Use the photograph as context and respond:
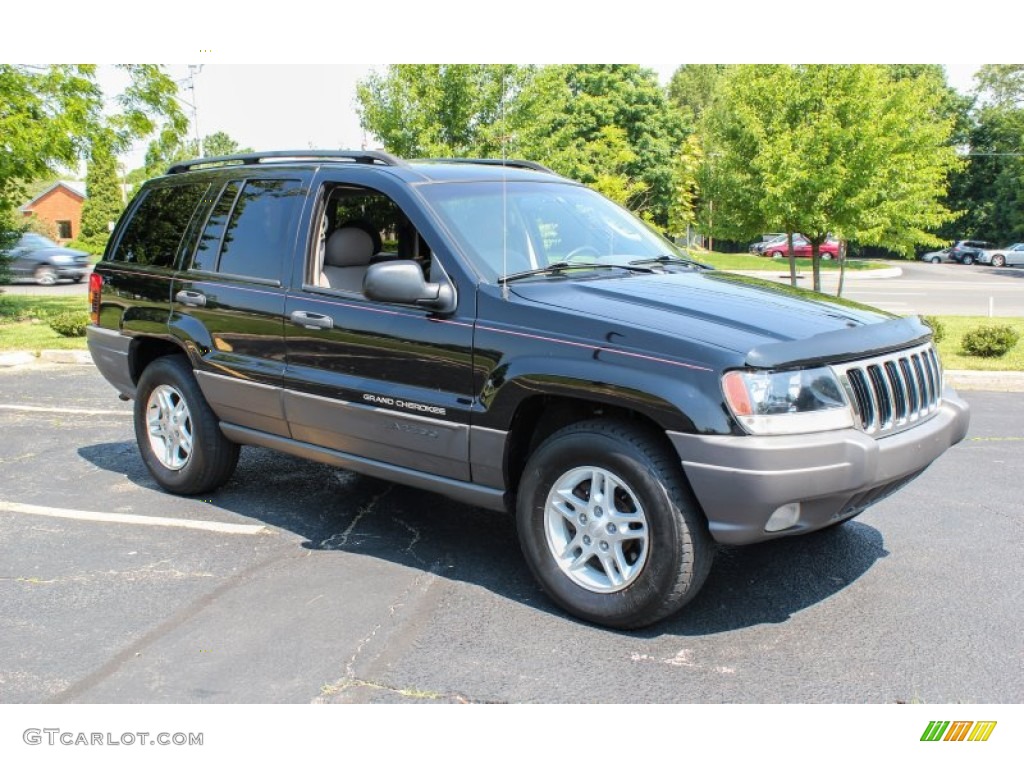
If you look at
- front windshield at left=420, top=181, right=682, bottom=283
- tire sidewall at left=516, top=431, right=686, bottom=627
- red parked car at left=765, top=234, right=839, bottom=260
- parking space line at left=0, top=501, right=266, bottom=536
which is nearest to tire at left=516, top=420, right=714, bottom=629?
tire sidewall at left=516, top=431, right=686, bottom=627

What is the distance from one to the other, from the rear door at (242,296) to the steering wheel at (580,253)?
1.51 metres

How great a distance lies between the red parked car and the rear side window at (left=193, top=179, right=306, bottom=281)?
39.6 meters

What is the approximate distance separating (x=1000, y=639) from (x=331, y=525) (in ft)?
11.2

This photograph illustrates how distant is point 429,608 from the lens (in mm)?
4305

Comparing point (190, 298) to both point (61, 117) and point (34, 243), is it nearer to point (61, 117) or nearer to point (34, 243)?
point (61, 117)

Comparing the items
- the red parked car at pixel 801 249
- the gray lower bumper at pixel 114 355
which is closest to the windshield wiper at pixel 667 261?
the gray lower bumper at pixel 114 355

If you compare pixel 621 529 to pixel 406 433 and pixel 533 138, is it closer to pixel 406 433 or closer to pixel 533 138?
pixel 406 433

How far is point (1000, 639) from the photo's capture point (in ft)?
12.8

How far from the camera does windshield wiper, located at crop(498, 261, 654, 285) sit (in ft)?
14.8

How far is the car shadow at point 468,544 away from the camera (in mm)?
4363

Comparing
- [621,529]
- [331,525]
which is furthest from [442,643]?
[331,525]

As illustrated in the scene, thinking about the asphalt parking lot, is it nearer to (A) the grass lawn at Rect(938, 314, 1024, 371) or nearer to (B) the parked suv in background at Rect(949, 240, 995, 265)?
(A) the grass lawn at Rect(938, 314, 1024, 371)
